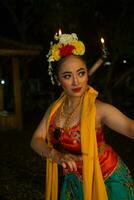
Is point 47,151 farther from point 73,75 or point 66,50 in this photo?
point 66,50

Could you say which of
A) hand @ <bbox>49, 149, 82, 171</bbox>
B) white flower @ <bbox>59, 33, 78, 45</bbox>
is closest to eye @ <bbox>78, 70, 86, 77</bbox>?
white flower @ <bbox>59, 33, 78, 45</bbox>

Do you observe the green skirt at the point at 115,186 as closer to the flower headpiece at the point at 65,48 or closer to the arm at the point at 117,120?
the arm at the point at 117,120

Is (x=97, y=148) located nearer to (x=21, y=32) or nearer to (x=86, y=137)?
(x=86, y=137)

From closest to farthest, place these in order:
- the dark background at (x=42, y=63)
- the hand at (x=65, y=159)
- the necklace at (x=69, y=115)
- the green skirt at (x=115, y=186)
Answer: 1. the hand at (x=65, y=159)
2. the green skirt at (x=115, y=186)
3. the necklace at (x=69, y=115)
4. the dark background at (x=42, y=63)

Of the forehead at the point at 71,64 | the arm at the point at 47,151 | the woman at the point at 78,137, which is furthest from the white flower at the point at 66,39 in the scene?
the arm at the point at 47,151

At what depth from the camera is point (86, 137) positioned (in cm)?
259

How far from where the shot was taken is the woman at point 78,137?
2.58 meters

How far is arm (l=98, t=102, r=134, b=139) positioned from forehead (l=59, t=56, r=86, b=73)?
29 cm

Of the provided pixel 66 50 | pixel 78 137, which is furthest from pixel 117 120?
pixel 66 50

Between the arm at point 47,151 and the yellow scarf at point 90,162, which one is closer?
the arm at point 47,151

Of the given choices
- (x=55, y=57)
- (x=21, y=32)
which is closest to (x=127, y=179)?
(x=55, y=57)

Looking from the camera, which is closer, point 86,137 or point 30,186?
point 86,137

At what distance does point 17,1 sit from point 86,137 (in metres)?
17.5

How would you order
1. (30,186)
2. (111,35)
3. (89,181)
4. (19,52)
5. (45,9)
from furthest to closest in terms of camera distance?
1. (45,9)
2. (111,35)
3. (19,52)
4. (30,186)
5. (89,181)
